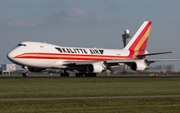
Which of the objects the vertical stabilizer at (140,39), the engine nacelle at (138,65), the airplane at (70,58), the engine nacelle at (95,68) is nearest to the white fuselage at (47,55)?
the airplane at (70,58)

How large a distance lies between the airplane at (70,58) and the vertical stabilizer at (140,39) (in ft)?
8.35

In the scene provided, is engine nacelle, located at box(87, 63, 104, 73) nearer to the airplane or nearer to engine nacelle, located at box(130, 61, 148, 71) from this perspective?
the airplane

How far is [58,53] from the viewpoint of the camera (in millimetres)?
51656

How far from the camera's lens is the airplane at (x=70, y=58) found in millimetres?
48250

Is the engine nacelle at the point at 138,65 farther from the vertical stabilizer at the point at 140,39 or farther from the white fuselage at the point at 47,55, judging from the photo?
the vertical stabilizer at the point at 140,39

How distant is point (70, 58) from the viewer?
175 ft

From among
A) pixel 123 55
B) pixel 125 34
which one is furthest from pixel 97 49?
pixel 125 34

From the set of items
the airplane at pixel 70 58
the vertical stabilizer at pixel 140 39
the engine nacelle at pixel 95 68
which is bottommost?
the engine nacelle at pixel 95 68

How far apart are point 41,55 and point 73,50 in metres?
6.83

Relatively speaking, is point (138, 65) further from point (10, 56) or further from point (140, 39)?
point (10, 56)

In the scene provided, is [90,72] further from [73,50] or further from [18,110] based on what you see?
[18,110]

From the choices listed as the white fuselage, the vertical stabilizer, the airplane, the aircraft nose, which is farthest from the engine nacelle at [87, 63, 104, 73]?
the vertical stabilizer

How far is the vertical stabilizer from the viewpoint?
65.3m

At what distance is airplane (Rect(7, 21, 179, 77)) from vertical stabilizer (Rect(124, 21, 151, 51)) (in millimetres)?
2546
